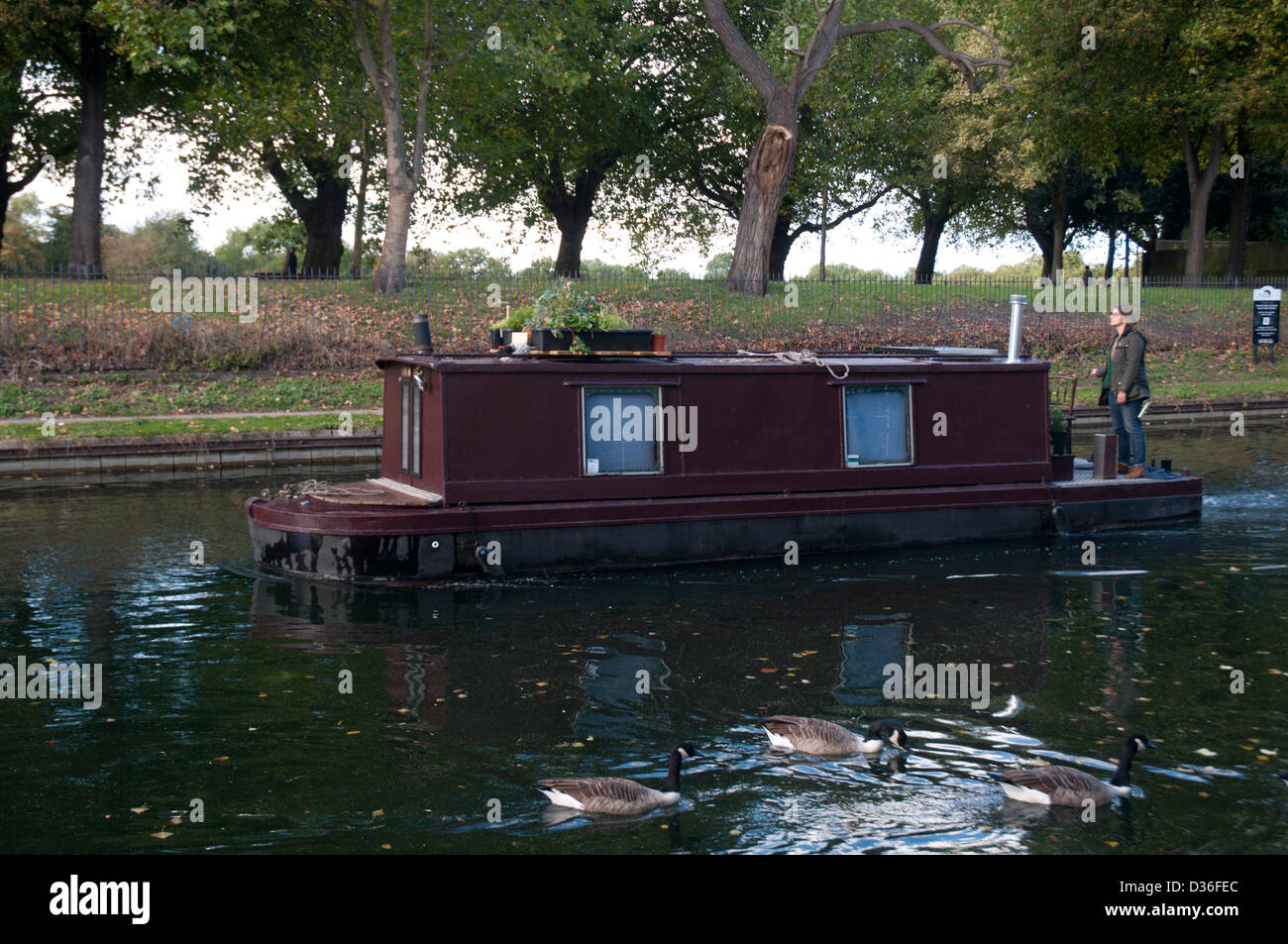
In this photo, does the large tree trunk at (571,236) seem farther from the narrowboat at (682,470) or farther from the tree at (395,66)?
the narrowboat at (682,470)

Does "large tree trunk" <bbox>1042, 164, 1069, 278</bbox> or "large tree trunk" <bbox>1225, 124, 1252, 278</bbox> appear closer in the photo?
"large tree trunk" <bbox>1225, 124, 1252, 278</bbox>

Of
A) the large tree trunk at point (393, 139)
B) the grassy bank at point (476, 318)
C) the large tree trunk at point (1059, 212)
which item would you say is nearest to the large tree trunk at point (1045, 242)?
the large tree trunk at point (1059, 212)

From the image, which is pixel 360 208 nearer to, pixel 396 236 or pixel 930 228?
pixel 396 236

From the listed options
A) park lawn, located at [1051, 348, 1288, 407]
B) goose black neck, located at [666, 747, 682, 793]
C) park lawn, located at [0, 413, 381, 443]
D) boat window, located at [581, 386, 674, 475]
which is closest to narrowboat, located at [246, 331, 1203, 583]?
boat window, located at [581, 386, 674, 475]

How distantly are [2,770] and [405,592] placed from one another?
15.2 ft

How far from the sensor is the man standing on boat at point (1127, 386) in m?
15.1

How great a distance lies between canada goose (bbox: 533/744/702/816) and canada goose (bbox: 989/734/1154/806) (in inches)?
73.1

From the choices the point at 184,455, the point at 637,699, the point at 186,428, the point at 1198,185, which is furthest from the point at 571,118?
the point at 637,699

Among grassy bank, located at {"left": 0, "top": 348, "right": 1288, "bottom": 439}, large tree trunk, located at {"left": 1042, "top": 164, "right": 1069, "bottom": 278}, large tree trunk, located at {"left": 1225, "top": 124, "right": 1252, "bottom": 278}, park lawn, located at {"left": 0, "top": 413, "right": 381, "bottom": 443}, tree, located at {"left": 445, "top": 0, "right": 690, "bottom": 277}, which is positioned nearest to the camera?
park lawn, located at {"left": 0, "top": 413, "right": 381, "bottom": 443}

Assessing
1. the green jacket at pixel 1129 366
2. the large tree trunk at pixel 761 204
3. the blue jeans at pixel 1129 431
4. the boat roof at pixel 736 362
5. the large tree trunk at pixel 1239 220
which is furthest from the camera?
the large tree trunk at pixel 1239 220

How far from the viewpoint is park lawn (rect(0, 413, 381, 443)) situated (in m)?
18.5

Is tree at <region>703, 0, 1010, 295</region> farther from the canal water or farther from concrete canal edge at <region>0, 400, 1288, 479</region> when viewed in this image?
the canal water

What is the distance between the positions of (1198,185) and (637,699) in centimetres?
3511

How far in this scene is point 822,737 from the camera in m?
7.27
